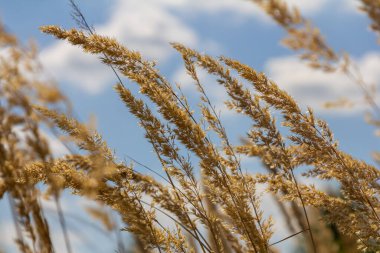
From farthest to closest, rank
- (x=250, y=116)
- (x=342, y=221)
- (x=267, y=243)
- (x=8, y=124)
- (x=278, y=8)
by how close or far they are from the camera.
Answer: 1. (x=342, y=221)
2. (x=250, y=116)
3. (x=267, y=243)
4. (x=278, y=8)
5. (x=8, y=124)

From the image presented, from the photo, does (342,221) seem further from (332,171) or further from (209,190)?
(209,190)

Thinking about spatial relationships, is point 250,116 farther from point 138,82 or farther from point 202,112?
point 138,82

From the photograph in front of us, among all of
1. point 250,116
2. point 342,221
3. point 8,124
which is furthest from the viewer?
point 342,221

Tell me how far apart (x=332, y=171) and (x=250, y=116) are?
552 mm

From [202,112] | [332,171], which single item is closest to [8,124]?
[202,112]

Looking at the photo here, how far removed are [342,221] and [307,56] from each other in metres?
1.17

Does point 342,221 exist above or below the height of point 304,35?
below

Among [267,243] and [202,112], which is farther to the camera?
[202,112]

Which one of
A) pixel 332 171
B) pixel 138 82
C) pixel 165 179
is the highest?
pixel 138 82

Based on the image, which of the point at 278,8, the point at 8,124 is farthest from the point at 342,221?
the point at 8,124

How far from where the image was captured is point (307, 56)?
2.21m

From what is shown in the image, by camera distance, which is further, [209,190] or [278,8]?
[209,190]

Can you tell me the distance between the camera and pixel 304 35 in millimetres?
2152

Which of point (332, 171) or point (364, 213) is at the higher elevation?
point (332, 171)
